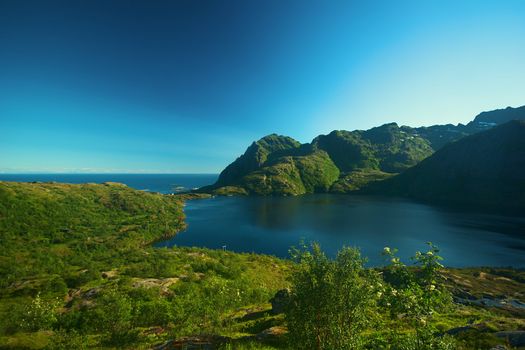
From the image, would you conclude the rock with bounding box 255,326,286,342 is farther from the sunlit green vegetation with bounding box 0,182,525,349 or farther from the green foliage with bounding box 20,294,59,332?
the green foliage with bounding box 20,294,59,332

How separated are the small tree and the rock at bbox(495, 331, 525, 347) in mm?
10347

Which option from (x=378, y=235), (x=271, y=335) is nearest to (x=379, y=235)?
(x=378, y=235)

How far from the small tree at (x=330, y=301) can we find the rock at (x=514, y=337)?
1035 centimetres

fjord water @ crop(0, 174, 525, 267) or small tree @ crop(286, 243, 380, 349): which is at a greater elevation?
small tree @ crop(286, 243, 380, 349)

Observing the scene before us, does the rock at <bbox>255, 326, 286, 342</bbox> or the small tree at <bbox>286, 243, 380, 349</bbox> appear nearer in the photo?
the small tree at <bbox>286, 243, 380, 349</bbox>

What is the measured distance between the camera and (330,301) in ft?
48.5

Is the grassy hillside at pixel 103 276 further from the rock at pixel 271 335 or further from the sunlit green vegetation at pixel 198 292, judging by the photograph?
the rock at pixel 271 335

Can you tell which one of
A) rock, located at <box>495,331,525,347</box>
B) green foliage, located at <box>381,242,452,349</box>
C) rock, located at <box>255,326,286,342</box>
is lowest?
rock, located at <box>255,326,286,342</box>

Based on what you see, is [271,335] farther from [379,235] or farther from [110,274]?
[379,235]

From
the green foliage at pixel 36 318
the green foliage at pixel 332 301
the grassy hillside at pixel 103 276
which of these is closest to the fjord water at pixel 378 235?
the grassy hillside at pixel 103 276

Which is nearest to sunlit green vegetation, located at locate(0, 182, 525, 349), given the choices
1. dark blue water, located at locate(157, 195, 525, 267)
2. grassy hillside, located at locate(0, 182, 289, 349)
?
grassy hillside, located at locate(0, 182, 289, 349)

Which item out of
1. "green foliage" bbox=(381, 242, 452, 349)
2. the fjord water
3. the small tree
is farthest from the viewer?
the fjord water

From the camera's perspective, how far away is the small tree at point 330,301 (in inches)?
558

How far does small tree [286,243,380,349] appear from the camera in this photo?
14180 millimetres
